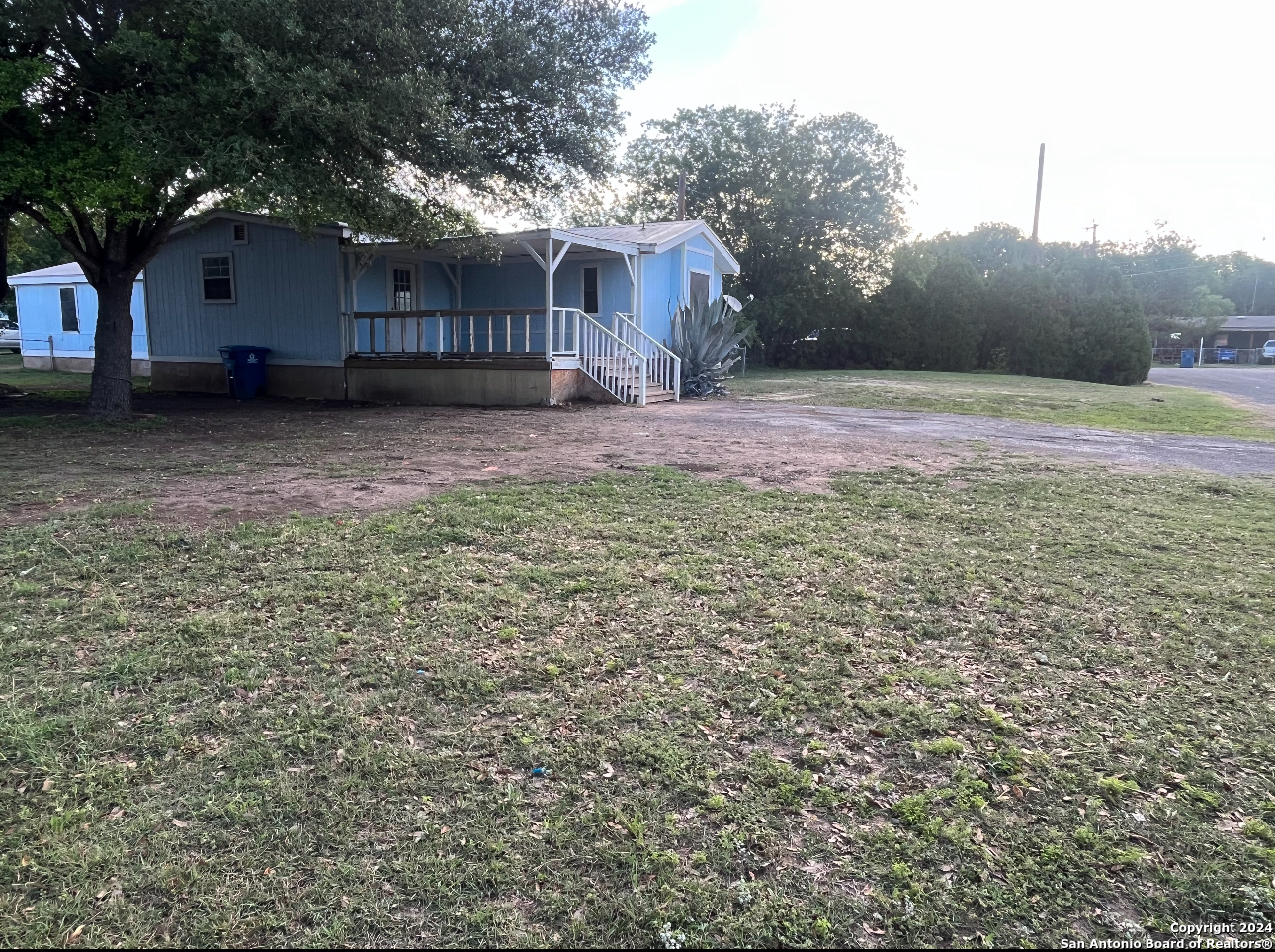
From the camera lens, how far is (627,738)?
2.87 meters

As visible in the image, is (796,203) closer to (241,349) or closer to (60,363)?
(241,349)

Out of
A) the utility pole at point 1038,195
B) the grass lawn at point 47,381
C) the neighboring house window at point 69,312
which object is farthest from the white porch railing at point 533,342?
the utility pole at point 1038,195

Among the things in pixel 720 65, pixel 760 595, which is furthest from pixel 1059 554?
pixel 720 65

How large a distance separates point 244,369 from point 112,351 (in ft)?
12.4

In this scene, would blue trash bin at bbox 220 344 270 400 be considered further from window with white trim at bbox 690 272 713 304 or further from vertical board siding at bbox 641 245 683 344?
window with white trim at bbox 690 272 713 304

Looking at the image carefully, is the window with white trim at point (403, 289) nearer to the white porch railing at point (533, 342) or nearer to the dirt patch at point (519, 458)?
the white porch railing at point (533, 342)

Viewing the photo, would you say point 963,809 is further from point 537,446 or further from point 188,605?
point 537,446

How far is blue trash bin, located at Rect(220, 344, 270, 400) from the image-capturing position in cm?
1482

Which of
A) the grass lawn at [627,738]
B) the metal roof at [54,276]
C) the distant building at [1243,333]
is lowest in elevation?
the grass lawn at [627,738]

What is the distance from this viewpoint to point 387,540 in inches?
197

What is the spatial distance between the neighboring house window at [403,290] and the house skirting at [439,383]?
204cm

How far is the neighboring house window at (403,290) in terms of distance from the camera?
52.3 feet

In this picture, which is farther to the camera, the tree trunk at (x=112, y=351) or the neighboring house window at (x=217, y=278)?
the neighboring house window at (x=217, y=278)

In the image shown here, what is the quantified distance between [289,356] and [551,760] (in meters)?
14.3
